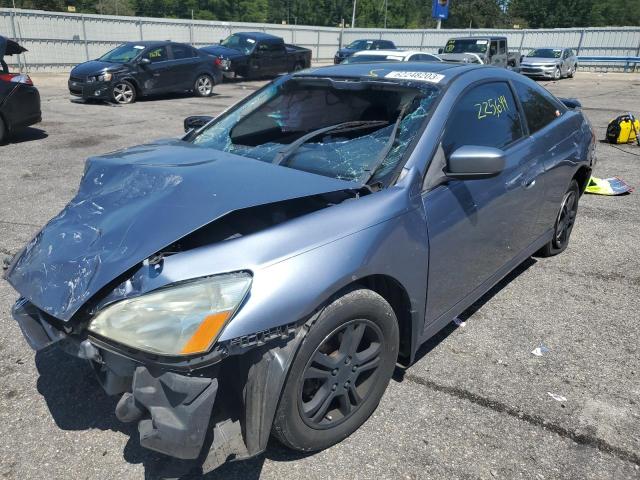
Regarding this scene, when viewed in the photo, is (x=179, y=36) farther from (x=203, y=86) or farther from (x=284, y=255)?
(x=284, y=255)

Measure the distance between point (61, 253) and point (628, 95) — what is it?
852 inches

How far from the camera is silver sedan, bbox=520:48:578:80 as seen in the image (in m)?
24.7

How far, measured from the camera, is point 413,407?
2678 mm

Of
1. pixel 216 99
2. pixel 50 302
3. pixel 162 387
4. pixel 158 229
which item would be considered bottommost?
pixel 216 99

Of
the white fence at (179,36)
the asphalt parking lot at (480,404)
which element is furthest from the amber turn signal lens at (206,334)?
the white fence at (179,36)

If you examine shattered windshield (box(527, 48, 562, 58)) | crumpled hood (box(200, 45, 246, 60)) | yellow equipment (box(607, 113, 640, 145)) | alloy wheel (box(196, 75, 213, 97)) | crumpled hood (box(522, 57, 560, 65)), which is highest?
shattered windshield (box(527, 48, 562, 58))

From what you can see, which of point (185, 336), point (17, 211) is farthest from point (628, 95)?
point (185, 336)

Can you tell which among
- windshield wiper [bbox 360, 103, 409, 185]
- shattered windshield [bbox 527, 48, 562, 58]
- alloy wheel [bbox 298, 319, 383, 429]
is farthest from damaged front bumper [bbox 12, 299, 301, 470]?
shattered windshield [bbox 527, 48, 562, 58]

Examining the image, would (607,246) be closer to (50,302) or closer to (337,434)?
(337,434)

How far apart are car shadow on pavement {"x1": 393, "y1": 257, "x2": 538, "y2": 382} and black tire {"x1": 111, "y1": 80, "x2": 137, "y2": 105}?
11836 millimetres

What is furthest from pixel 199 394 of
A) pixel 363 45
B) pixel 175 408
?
Answer: pixel 363 45

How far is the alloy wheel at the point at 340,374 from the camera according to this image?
2193 millimetres

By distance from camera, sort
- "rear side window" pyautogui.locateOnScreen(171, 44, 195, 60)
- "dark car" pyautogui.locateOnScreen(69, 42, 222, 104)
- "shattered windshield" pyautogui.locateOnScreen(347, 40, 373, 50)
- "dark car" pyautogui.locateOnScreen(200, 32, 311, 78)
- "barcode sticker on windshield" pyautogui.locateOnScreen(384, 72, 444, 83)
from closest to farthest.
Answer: "barcode sticker on windshield" pyautogui.locateOnScreen(384, 72, 444, 83)
"dark car" pyautogui.locateOnScreen(69, 42, 222, 104)
"rear side window" pyautogui.locateOnScreen(171, 44, 195, 60)
"dark car" pyautogui.locateOnScreen(200, 32, 311, 78)
"shattered windshield" pyautogui.locateOnScreen(347, 40, 373, 50)

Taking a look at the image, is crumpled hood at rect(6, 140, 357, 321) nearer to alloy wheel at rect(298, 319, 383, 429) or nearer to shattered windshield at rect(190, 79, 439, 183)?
shattered windshield at rect(190, 79, 439, 183)
